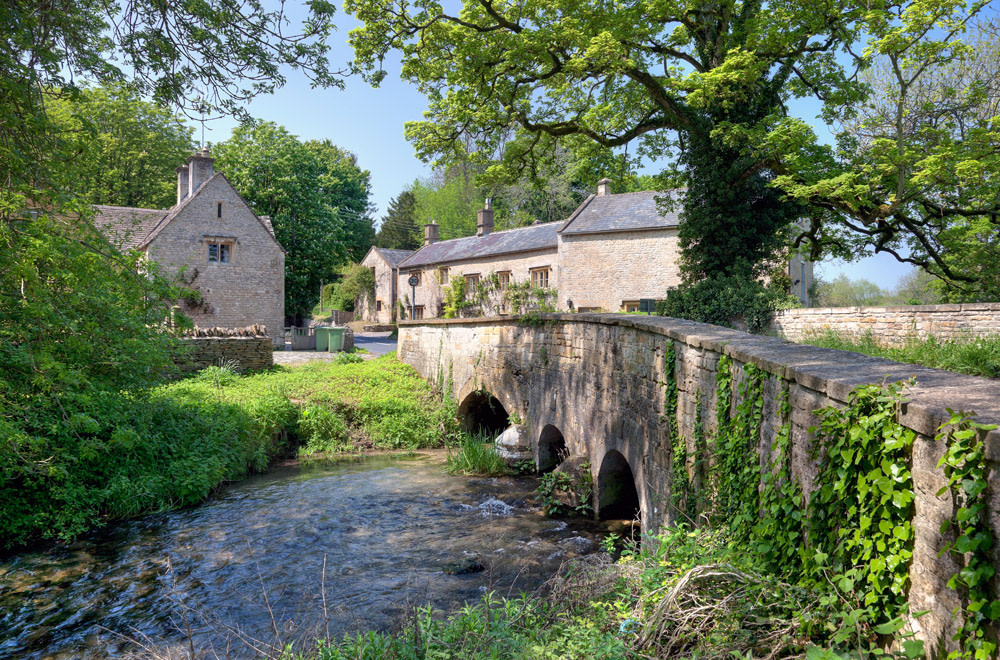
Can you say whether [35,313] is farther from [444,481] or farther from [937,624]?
[937,624]

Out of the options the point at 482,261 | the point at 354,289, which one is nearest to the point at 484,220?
the point at 482,261

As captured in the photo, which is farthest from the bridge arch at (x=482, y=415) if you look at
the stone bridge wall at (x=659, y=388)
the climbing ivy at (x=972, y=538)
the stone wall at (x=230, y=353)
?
the climbing ivy at (x=972, y=538)

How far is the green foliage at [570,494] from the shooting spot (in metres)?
9.17

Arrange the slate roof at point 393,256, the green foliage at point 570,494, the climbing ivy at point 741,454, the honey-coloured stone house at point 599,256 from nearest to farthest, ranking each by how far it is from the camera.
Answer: the climbing ivy at point 741,454 < the green foliage at point 570,494 < the honey-coloured stone house at point 599,256 < the slate roof at point 393,256

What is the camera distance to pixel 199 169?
89.9 feet

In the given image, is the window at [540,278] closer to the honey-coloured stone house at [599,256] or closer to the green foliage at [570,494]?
the honey-coloured stone house at [599,256]

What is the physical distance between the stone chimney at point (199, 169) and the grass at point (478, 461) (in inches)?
826

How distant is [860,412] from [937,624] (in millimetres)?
869

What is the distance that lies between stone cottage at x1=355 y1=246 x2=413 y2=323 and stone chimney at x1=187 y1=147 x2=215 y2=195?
15.5 meters

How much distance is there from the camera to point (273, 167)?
30.1 meters

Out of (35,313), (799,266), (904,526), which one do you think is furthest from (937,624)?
(799,266)

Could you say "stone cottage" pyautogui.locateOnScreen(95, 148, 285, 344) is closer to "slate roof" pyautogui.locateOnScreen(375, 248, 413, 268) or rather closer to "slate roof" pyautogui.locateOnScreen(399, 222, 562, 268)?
"slate roof" pyautogui.locateOnScreen(399, 222, 562, 268)

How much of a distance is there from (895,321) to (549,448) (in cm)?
656

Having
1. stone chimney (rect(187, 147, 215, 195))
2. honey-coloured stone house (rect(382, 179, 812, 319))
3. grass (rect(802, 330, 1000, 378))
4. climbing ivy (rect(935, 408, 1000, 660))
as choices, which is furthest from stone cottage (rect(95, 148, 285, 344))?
climbing ivy (rect(935, 408, 1000, 660))
